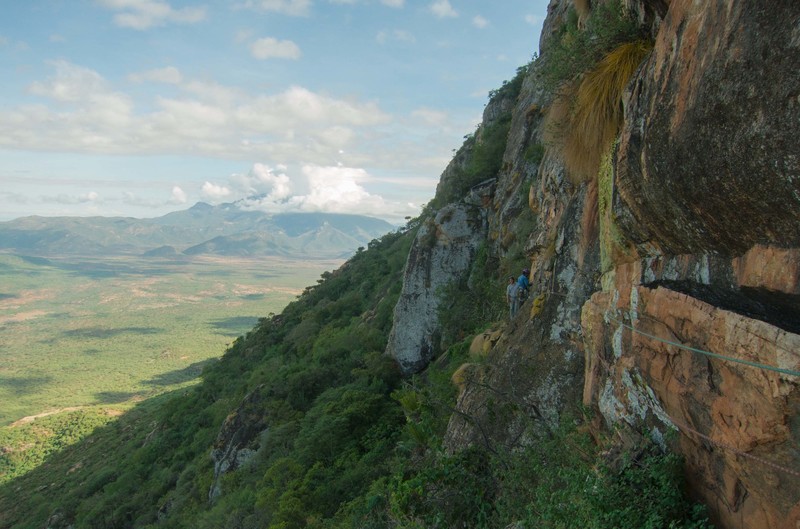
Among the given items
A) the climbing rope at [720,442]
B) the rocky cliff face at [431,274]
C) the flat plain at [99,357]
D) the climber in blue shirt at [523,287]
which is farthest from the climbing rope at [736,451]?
the flat plain at [99,357]

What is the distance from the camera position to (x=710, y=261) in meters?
4.65

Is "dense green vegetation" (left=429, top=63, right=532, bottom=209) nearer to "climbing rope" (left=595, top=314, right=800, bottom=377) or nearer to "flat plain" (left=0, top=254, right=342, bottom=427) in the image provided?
"climbing rope" (left=595, top=314, right=800, bottom=377)

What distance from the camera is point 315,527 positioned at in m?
12.2

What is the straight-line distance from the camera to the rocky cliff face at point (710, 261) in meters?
3.58

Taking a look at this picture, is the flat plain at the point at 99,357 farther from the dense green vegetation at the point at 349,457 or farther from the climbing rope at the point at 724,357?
the climbing rope at the point at 724,357

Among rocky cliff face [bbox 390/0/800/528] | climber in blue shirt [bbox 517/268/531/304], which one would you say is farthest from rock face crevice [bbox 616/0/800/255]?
climber in blue shirt [bbox 517/268/531/304]

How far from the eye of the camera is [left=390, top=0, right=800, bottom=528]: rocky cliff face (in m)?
3.58

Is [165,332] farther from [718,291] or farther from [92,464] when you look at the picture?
[718,291]

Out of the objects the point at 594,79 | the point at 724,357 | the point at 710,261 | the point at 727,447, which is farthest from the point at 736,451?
the point at 594,79

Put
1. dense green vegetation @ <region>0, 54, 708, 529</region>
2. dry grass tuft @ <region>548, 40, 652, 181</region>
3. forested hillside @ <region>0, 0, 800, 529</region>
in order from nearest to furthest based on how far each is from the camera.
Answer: forested hillside @ <region>0, 0, 800, 529</region> → dense green vegetation @ <region>0, 54, 708, 529</region> → dry grass tuft @ <region>548, 40, 652, 181</region>

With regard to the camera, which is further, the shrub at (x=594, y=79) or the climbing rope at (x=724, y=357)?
the shrub at (x=594, y=79)

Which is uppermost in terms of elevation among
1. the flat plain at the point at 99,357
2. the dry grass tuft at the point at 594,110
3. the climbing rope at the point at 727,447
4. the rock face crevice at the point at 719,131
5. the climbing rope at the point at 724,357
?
Answer: the dry grass tuft at the point at 594,110

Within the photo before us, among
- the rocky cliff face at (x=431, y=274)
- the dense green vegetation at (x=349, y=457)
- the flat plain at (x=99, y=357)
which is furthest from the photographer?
the flat plain at (x=99, y=357)

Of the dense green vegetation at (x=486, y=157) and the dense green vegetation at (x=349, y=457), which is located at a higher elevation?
the dense green vegetation at (x=486, y=157)
